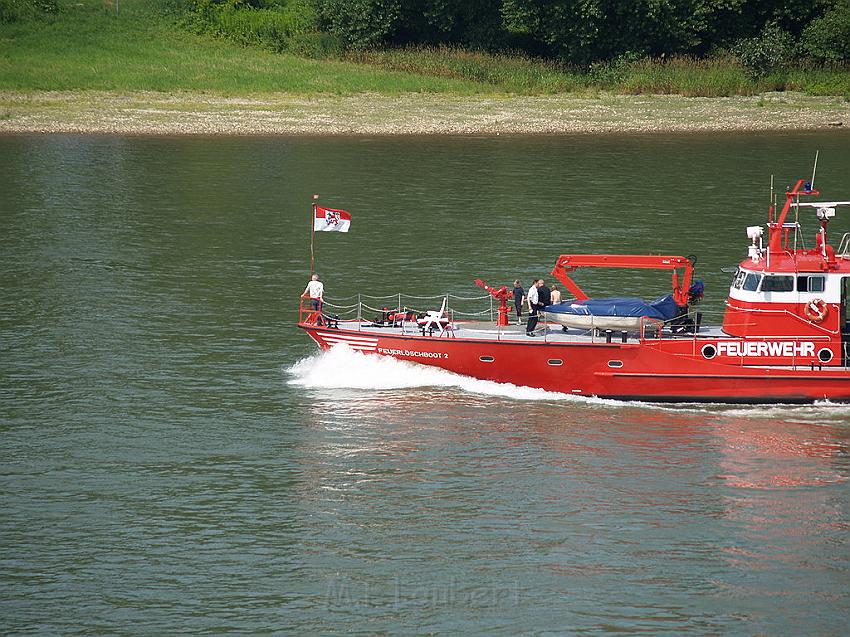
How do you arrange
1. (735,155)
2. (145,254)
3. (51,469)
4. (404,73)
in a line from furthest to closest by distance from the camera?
1. (404,73)
2. (735,155)
3. (145,254)
4. (51,469)

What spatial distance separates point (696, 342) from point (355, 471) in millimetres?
8023

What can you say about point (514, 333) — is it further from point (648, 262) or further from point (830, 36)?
point (830, 36)

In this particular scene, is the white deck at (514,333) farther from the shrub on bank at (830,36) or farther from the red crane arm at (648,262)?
the shrub on bank at (830,36)

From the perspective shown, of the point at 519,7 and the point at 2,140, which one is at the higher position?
the point at 519,7

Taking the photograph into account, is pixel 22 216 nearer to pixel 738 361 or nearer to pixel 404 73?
pixel 738 361

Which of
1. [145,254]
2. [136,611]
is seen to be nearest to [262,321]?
[145,254]

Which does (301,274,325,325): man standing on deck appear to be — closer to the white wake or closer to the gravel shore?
the white wake

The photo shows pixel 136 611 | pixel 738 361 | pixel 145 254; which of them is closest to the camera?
pixel 136 611

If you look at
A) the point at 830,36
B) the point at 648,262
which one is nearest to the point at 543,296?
the point at 648,262

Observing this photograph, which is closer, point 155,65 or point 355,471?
point 355,471

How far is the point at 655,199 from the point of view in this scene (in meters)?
51.4

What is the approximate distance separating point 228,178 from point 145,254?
14.7m

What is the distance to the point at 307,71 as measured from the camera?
80.2 metres

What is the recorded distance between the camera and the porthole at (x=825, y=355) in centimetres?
2739
